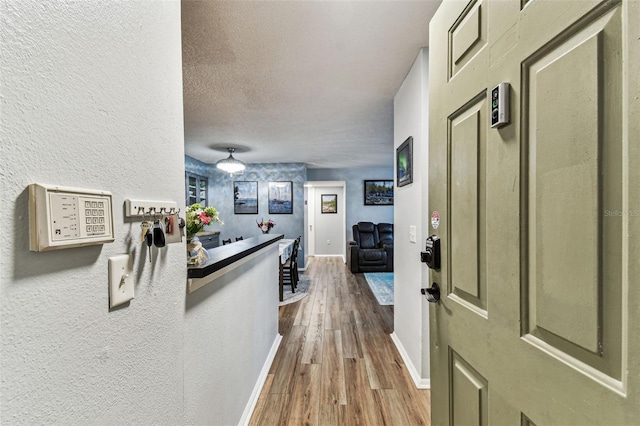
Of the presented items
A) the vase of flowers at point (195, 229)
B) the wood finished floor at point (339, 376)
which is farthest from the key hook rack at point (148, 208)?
the wood finished floor at point (339, 376)

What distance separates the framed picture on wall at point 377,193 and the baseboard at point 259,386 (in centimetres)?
530

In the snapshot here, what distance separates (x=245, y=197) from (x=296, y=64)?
15.4 feet

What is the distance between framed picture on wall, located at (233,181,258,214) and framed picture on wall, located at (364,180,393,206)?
2.98 metres

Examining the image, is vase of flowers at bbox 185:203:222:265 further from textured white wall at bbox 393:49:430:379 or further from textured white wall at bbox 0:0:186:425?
textured white wall at bbox 393:49:430:379

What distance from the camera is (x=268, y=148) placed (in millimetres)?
4836

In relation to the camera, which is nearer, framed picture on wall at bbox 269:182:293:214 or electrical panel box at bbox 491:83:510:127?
electrical panel box at bbox 491:83:510:127

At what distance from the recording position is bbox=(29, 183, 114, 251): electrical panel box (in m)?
0.47

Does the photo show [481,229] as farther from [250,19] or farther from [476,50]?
[250,19]

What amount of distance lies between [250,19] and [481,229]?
170cm

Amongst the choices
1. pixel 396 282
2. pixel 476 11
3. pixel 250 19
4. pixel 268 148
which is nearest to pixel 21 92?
pixel 476 11

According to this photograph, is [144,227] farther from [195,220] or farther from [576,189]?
[576,189]

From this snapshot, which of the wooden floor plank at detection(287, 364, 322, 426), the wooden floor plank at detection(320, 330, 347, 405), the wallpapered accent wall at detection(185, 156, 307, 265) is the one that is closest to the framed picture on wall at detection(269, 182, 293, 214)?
the wallpapered accent wall at detection(185, 156, 307, 265)

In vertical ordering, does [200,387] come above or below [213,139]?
below

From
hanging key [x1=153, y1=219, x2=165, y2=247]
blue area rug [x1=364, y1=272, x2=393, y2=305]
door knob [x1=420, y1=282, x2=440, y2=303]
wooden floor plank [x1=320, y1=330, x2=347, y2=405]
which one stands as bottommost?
blue area rug [x1=364, y1=272, x2=393, y2=305]
